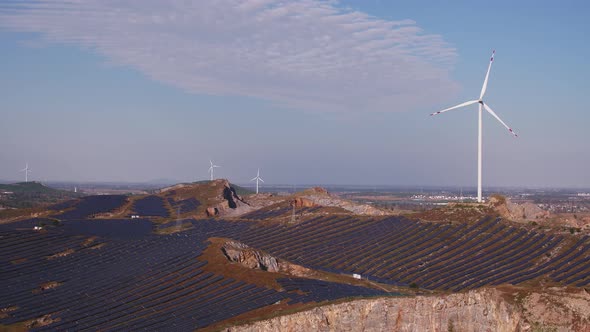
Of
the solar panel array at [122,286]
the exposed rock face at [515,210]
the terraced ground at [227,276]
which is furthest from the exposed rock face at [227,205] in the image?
the exposed rock face at [515,210]

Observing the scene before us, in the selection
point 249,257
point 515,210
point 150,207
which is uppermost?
point 515,210

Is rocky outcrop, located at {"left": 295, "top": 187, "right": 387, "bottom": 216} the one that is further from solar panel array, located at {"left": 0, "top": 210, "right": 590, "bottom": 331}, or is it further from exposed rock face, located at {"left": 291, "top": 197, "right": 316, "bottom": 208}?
solar panel array, located at {"left": 0, "top": 210, "right": 590, "bottom": 331}

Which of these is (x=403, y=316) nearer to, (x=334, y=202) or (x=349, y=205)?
(x=349, y=205)

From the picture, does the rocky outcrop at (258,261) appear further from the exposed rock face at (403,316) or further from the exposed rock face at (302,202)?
the exposed rock face at (302,202)

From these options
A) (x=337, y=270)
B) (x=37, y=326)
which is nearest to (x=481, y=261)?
(x=337, y=270)

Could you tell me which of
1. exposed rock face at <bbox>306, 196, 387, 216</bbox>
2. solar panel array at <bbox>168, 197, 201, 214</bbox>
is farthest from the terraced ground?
solar panel array at <bbox>168, 197, 201, 214</bbox>

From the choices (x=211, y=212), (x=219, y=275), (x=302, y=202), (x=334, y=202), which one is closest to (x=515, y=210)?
(x=334, y=202)
